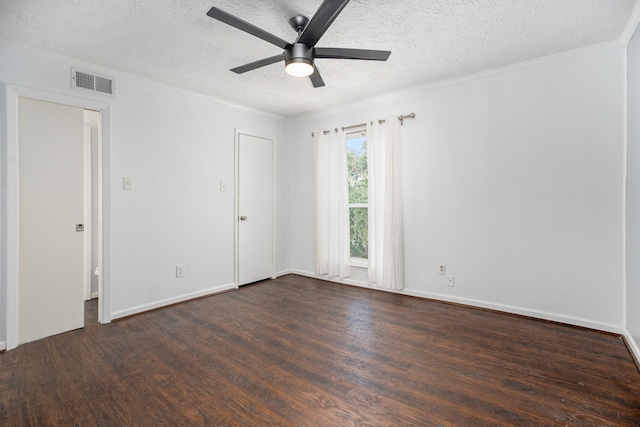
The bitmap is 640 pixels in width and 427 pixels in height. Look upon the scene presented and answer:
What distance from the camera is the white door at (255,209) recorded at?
443 cm

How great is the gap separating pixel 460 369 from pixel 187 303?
2959 millimetres

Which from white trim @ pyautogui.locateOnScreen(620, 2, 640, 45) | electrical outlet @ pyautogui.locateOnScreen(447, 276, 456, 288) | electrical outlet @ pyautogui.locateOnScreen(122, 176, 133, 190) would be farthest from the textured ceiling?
electrical outlet @ pyautogui.locateOnScreen(447, 276, 456, 288)

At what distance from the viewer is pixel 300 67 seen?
2.29 meters

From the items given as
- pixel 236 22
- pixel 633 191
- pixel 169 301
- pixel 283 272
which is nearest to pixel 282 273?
pixel 283 272

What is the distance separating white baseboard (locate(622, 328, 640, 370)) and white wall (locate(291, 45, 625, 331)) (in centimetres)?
14

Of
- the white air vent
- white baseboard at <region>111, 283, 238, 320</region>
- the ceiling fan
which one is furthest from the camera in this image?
white baseboard at <region>111, 283, 238, 320</region>

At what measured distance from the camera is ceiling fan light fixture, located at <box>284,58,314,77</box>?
222 centimetres

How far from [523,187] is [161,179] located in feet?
12.7

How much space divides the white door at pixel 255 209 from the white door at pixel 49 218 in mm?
1860

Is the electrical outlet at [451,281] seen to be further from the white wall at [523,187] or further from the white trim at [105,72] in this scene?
the white trim at [105,72]

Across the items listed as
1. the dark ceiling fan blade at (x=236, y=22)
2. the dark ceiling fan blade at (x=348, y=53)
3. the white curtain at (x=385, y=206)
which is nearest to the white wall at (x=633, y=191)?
the dark ceiling fan blade at (x=348, y=53)

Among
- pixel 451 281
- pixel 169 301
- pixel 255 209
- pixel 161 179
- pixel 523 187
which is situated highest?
pixel 161 179

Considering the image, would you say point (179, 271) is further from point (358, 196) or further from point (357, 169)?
point (357, 169)

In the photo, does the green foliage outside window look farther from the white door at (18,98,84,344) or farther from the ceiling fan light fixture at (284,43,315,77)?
the white door at (18,98,84,344)
